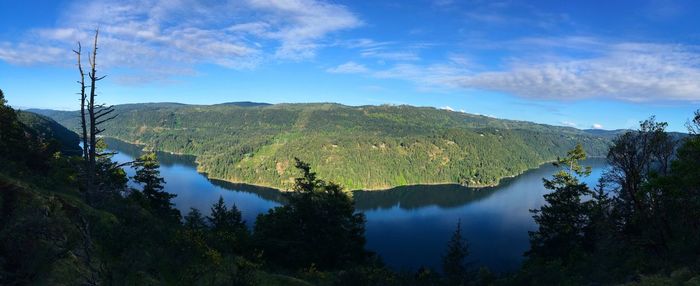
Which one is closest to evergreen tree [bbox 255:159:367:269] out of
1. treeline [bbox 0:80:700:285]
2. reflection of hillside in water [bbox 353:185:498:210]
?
treeline [bbox 0:80:700:285]

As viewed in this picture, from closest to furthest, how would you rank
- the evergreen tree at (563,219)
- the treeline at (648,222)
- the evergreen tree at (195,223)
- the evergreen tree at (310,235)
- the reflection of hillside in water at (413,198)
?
the treeline at (648,222) → the evergreen tree at (195,223) → the evergreen tree at (310,235) → the evergreen tree at (563,219) → the reflection of hillside in water at (413,198)

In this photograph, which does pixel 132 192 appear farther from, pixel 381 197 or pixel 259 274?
pixel 381 197

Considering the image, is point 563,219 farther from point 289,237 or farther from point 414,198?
point 414,198

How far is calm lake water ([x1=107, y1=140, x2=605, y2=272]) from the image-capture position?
93125mm

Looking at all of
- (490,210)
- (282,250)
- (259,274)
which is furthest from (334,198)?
(490,210)

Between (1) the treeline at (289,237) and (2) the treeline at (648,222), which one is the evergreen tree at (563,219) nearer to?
(1) the treeline at (289,237)

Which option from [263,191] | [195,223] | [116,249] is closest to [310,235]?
[195,223]

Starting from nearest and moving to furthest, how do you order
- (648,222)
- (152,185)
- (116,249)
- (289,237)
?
1. (116,249)
2. (648,222)
3. (289,237)
4. (152,185)

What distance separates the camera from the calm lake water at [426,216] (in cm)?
9312

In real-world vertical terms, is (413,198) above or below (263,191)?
above

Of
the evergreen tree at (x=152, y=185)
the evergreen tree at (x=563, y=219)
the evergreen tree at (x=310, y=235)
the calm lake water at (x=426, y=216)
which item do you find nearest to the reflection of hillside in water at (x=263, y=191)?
the calm lake water at (x=426, y=216)

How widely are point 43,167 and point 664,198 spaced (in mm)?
43653

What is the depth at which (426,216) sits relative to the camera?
137 m

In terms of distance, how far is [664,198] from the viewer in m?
20.3
